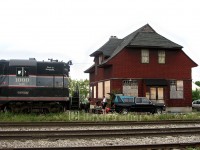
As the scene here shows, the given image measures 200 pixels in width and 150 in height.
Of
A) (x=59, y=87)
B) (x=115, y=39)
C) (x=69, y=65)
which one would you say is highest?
(x=115, y=39)

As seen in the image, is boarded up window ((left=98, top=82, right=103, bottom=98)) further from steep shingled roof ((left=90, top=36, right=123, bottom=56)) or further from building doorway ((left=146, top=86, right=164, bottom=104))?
building doorway ((left=146, top=86, right=164, bottom=104))

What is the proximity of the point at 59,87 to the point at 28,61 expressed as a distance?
9.20 ft

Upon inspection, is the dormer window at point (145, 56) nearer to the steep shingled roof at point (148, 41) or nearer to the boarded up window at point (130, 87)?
the steep shingled roof at point (148, 41)

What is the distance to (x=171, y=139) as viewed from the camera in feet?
40.7

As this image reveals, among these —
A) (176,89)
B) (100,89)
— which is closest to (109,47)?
(100,89)

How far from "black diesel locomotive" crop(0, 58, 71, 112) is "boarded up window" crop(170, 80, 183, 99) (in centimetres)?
1727

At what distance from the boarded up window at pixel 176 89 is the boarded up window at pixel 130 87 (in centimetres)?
431

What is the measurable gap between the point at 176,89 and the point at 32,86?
65.2 feet

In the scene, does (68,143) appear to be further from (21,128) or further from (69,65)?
(69,65)

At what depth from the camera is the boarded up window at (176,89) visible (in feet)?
122

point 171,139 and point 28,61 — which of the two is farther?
point 28,61

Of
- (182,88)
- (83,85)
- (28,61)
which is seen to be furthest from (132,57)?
(83,85)

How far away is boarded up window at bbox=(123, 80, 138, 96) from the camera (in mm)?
35500

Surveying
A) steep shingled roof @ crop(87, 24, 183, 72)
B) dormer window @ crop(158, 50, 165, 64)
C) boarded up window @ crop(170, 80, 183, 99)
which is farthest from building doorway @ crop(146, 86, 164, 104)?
steep shingled roof @ crop(87, 24, 183, 72)
